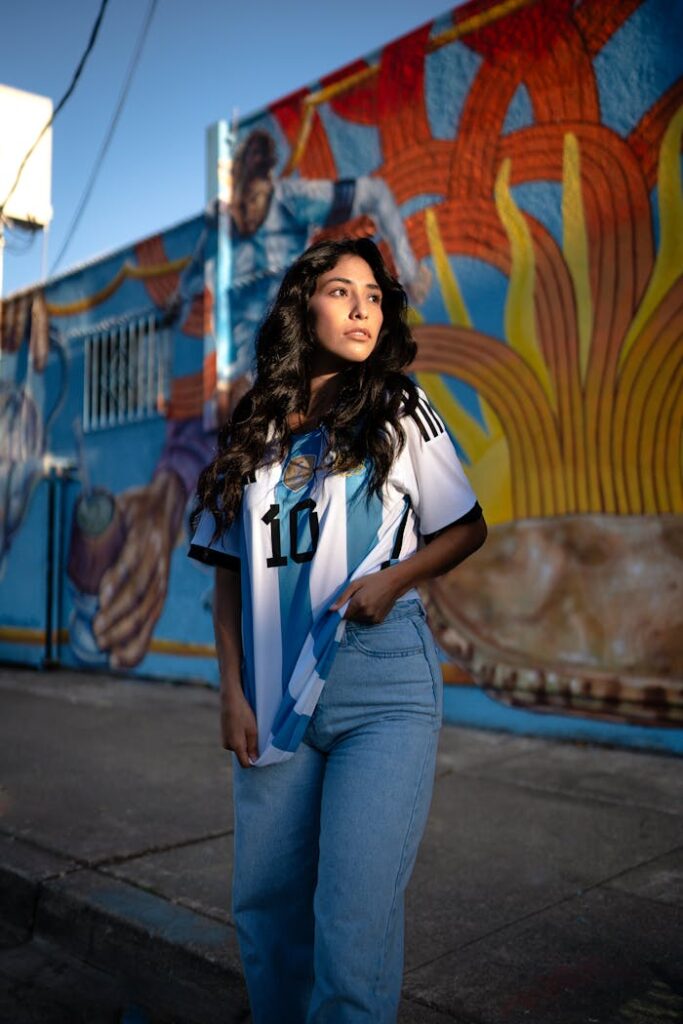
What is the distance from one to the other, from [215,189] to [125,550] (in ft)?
11.8

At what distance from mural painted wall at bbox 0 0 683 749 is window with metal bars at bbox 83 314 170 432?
1504mm

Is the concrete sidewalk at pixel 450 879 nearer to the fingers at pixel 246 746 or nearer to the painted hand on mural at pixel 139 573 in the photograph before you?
the fingers at pixel 246 746

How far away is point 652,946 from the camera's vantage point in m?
2.80

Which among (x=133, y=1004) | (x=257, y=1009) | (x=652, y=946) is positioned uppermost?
(x=257, y=1009)

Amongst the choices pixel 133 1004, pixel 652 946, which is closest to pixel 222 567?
pixel 133 1004

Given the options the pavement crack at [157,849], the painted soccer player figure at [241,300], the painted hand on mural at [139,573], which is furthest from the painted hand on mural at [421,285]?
the pavement crack at [157,849]

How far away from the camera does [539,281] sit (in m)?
6.11

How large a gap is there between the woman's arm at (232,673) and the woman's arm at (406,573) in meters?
0.31

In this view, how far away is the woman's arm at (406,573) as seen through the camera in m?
1.75

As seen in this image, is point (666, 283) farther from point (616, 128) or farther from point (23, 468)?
point (23, 468)

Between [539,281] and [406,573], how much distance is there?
15.5ft

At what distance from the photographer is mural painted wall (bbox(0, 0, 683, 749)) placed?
5527mm

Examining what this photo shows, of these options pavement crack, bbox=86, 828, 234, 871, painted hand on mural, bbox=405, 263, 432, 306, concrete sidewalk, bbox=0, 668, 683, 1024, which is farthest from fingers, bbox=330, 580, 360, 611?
painted hand on mural, bbox=405, 263, 432, 306

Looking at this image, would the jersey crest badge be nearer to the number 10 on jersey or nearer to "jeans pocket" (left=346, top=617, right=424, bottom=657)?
the number 10 on jersey
